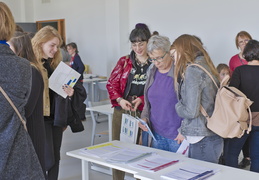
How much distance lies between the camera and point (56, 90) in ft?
8.73

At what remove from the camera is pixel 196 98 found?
2188 millimetres

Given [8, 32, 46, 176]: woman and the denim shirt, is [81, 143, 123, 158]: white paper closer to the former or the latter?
[8, 32, 46, 176]: woman

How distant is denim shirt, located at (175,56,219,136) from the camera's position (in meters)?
2.19

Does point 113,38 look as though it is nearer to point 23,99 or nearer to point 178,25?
point 178,25

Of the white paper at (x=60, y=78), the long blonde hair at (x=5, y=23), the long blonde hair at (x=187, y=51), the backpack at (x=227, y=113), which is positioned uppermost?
the long blonde hair at (x=5, y=23)

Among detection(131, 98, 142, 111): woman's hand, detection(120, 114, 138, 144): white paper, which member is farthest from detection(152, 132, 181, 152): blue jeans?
detection(131, 98, 142, 111): woman's hand

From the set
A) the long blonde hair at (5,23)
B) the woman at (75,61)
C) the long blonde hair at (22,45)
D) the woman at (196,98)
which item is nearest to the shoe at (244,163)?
the woman at (196,98)

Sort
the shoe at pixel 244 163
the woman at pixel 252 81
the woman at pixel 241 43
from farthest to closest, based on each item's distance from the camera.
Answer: the woman at pixel 241 43 → the shoe at pixel 244 163 → the woman at pixel 252 81

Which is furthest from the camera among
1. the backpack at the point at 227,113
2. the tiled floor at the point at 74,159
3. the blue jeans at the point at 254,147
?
the tiled floor at the point at 74,159

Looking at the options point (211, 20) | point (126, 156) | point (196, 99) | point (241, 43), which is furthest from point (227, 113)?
point (211, 20)

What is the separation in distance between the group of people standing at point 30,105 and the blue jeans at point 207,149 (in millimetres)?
973

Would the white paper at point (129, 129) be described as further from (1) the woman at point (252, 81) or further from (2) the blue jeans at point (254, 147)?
(2) the blue jeans at point (254, 147)

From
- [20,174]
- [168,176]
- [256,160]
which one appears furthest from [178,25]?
[20,174]

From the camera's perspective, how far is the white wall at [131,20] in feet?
18.2
